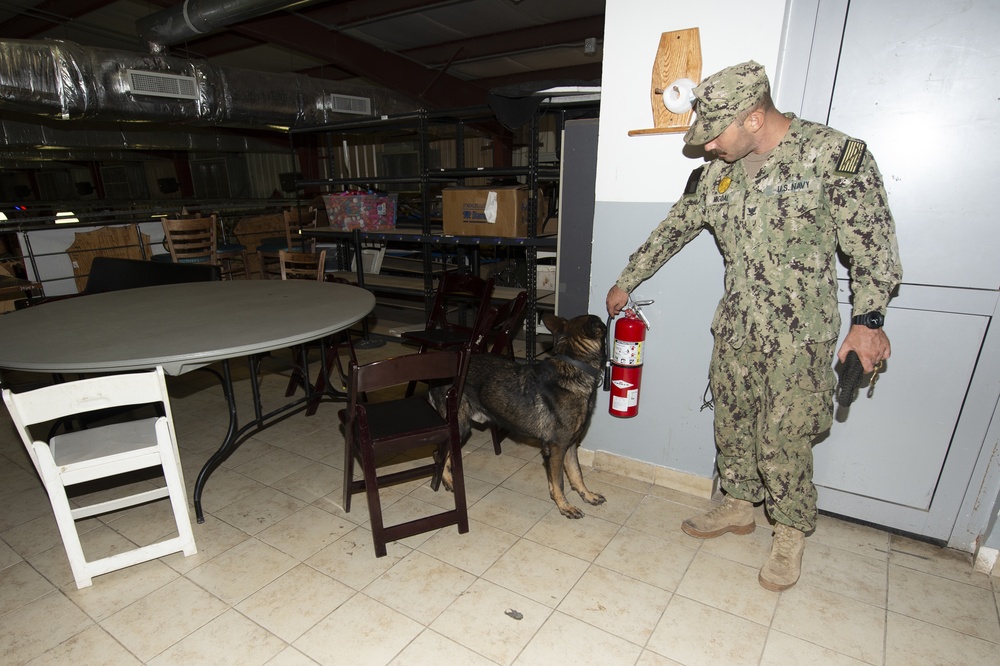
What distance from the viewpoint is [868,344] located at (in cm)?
159

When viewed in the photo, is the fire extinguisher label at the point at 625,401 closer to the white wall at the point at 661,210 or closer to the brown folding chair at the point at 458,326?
the white wall at the point at 661,210

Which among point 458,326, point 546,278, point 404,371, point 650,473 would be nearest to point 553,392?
point 404,371

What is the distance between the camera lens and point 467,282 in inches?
141

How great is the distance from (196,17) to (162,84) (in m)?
1.08

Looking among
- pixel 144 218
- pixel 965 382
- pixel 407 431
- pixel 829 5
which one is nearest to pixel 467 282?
pixel 407 431

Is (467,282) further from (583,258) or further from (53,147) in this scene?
(53,147)

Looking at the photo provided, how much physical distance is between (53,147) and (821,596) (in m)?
11.5

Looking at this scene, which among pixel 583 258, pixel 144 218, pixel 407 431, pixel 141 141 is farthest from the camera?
pixel 141 141

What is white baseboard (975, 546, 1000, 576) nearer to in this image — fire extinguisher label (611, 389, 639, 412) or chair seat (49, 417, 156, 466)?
fire extinguisher label (611, 389, 639, 412)

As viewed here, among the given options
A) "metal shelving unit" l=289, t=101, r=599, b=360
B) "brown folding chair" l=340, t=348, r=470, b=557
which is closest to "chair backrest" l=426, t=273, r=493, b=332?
"metal shelving unit" l=289, t=101, r=599, b=360

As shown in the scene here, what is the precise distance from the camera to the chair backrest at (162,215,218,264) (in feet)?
18.7

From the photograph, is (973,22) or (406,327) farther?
(406,327)

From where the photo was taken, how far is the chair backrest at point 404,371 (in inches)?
70.9

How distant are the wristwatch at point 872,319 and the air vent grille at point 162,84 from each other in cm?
703
